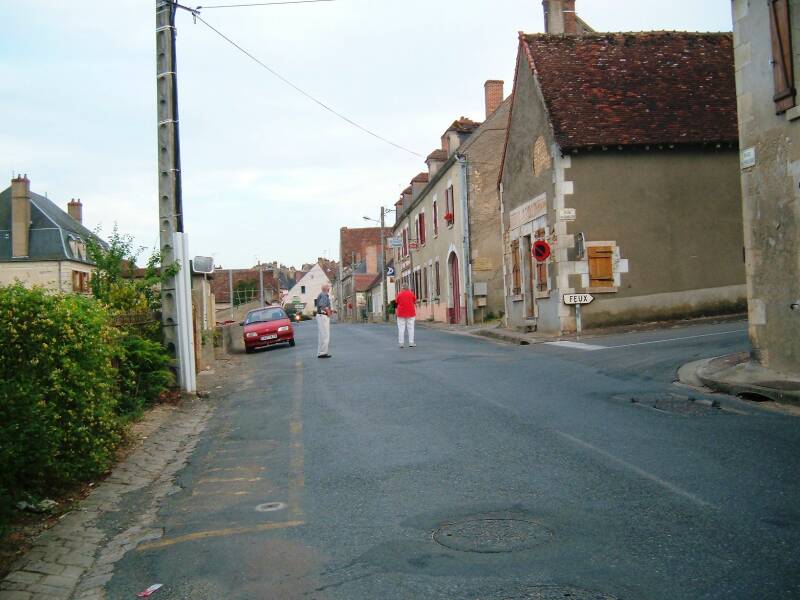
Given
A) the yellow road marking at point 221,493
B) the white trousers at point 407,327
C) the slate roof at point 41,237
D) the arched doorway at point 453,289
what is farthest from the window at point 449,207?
the yellow road marking at point 221,493

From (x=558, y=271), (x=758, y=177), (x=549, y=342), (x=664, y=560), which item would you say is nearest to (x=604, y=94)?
(x=558, y=271)

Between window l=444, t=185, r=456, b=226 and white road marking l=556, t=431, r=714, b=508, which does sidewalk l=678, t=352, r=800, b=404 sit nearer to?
white road marking l=556, t=431, r=714, b=508

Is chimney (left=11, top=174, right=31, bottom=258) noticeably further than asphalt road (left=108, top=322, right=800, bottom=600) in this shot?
Yes

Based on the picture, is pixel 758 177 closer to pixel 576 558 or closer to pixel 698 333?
pixel 698 333

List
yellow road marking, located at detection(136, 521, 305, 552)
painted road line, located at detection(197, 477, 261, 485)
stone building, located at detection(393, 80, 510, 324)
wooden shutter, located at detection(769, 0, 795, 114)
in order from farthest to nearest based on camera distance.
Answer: stone building, located at detection(393, 80, 510, 324), wooden shutter, located at detection(769, 0, 795, 114), painted road line, located at detection(197, 477, 261, 485), yellow road marking, located at detection(136, 521, 305, 552)

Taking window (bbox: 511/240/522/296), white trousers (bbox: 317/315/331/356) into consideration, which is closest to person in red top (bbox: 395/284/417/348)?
white trousers (bbox: 317/315/331/356)

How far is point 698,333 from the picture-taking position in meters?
17.2

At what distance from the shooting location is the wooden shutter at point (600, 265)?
67.3 feet

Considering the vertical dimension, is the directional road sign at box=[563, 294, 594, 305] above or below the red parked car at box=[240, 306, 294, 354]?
above

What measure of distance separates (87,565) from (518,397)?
6.02m

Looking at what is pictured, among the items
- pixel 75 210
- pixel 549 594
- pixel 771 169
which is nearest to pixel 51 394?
pixel 549 594

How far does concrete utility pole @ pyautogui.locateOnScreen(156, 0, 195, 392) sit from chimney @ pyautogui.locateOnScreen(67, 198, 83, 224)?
4829 centimetres

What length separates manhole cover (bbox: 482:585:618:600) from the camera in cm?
354

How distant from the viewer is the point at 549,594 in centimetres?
360
